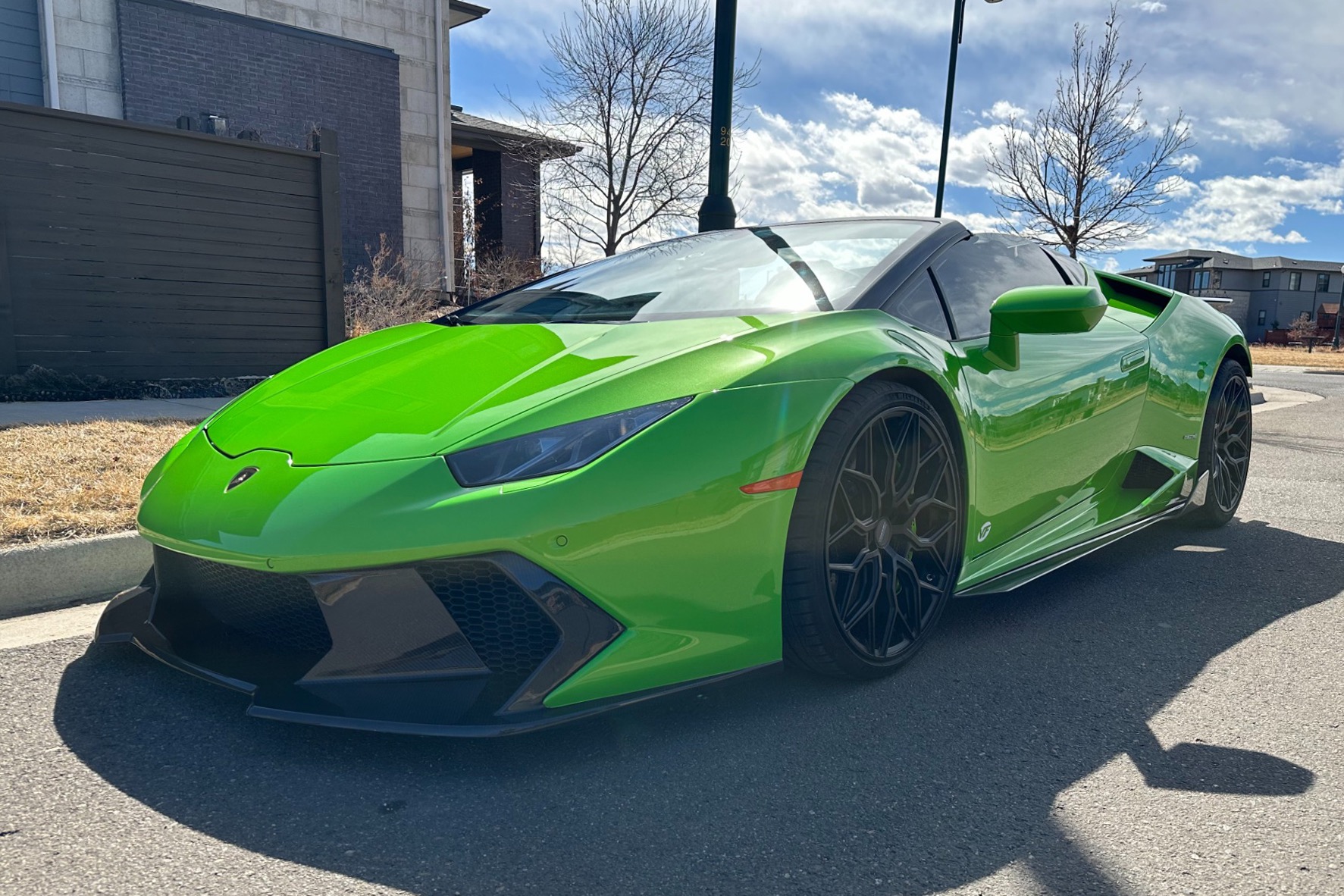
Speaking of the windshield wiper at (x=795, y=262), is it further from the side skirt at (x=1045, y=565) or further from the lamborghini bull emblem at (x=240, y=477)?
the lamborghini bull emblem at (x=240, y=477)

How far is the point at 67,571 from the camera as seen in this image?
311 cm

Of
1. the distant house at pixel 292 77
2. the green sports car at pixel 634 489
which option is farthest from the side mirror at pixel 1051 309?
the distant house at pixel 292 77

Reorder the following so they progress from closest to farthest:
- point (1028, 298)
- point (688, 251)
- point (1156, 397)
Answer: point (1028, 298) → point (688, 251) → point (1156, 397)

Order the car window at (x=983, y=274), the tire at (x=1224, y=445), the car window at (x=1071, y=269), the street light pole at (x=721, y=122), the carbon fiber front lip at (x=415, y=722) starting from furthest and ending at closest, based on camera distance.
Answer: the street light pole at (x=721, y=122)
the tire at (x=1224, y=445)
the car window at (x=1071, y=269)
the car window at (x=983, y=274)
the carbon fiber front lip at (x=415, y=722)

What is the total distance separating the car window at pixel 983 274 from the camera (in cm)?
296

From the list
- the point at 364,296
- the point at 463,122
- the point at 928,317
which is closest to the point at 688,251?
the point at 928,317

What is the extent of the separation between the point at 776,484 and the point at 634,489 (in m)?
0.36

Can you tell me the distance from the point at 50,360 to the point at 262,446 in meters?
6.05

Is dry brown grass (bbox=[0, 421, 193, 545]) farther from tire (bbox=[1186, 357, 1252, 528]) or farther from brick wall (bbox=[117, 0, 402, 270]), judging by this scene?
brick wall (bbox=[117, 0, 402, 270])

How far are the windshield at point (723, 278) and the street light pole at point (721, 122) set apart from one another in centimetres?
285

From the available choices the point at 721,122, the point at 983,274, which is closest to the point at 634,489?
the point at 983,274

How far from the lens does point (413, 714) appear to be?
1854 millimetres

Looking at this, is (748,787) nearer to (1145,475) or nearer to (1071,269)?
(1145,475)

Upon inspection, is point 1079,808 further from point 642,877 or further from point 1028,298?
point 1028,298
